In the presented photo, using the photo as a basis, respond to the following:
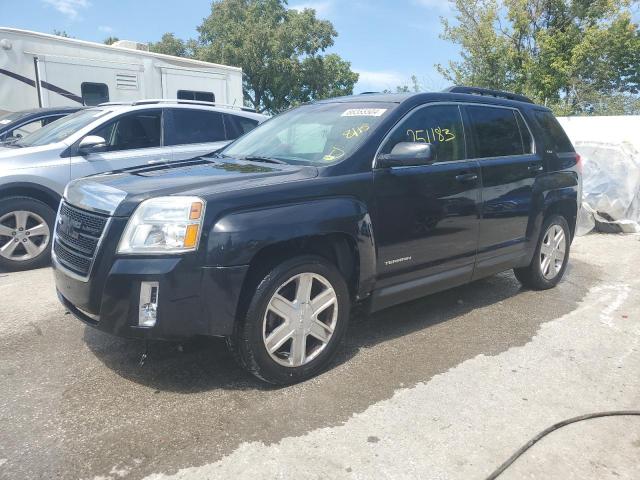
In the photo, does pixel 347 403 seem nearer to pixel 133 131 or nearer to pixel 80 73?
pixel 133 131

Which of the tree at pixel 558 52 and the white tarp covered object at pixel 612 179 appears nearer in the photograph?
the white tarp covered object at pixel 612 179

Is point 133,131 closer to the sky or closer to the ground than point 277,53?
closer to the ground

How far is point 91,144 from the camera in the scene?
19.9 ft

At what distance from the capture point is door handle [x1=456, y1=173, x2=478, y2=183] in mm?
4176

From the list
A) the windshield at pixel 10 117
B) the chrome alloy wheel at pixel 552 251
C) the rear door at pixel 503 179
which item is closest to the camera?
the rear door at pixel 503 179

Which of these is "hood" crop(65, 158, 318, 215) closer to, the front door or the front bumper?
the front bumper

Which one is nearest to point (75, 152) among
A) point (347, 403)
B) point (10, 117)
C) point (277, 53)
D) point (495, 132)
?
point (10, 117)

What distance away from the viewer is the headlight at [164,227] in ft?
9.45

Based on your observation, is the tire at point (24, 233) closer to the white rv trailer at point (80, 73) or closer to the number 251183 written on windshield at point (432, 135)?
the white rv trailer at point (80, 73)

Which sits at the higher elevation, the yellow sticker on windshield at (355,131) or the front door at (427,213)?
the yellow sticker on windshield at (355,131)

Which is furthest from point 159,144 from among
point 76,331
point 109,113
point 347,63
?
point 347,63

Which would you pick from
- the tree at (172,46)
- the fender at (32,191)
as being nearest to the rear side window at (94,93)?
the fender at (32,191)

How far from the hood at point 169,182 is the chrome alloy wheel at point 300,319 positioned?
2.12ft

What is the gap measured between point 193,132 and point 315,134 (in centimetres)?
370
